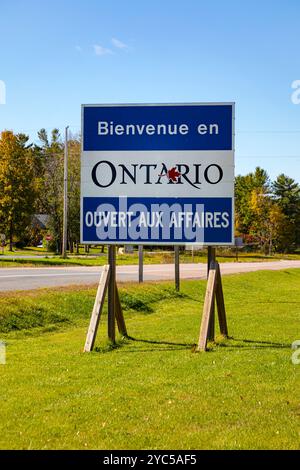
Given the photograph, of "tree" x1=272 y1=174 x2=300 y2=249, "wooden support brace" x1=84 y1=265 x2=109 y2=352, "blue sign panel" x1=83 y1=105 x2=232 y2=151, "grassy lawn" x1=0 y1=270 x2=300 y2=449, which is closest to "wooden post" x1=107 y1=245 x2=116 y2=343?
"wooden support brace" x1=84 y1=265 x2=109 y2=352

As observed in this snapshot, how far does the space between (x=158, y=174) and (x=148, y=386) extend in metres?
4.70

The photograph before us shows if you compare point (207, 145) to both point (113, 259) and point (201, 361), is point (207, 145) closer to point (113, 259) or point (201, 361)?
point (113, 259)

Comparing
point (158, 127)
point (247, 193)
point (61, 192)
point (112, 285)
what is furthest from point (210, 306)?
point (247, 193)

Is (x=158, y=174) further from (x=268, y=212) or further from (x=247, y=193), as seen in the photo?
(x=247, y=193)

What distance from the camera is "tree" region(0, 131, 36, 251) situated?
170 feet

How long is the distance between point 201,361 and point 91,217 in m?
3.60

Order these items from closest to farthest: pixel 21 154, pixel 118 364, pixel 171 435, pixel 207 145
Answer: pixel 171 435
pixel 118 364
pixel 207 145
pixel 21 154

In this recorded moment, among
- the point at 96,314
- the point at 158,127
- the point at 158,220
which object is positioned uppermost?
the point at 158,127

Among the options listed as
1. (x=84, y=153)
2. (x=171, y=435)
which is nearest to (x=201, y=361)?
(x=171, y=435)

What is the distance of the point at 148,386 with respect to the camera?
719 centimetres

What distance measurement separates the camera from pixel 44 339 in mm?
11820

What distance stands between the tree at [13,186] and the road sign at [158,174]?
42.4m

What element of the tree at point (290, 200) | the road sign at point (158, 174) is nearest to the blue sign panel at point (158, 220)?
the road sign at point (158, 174)

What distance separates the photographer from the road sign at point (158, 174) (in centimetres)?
1073
